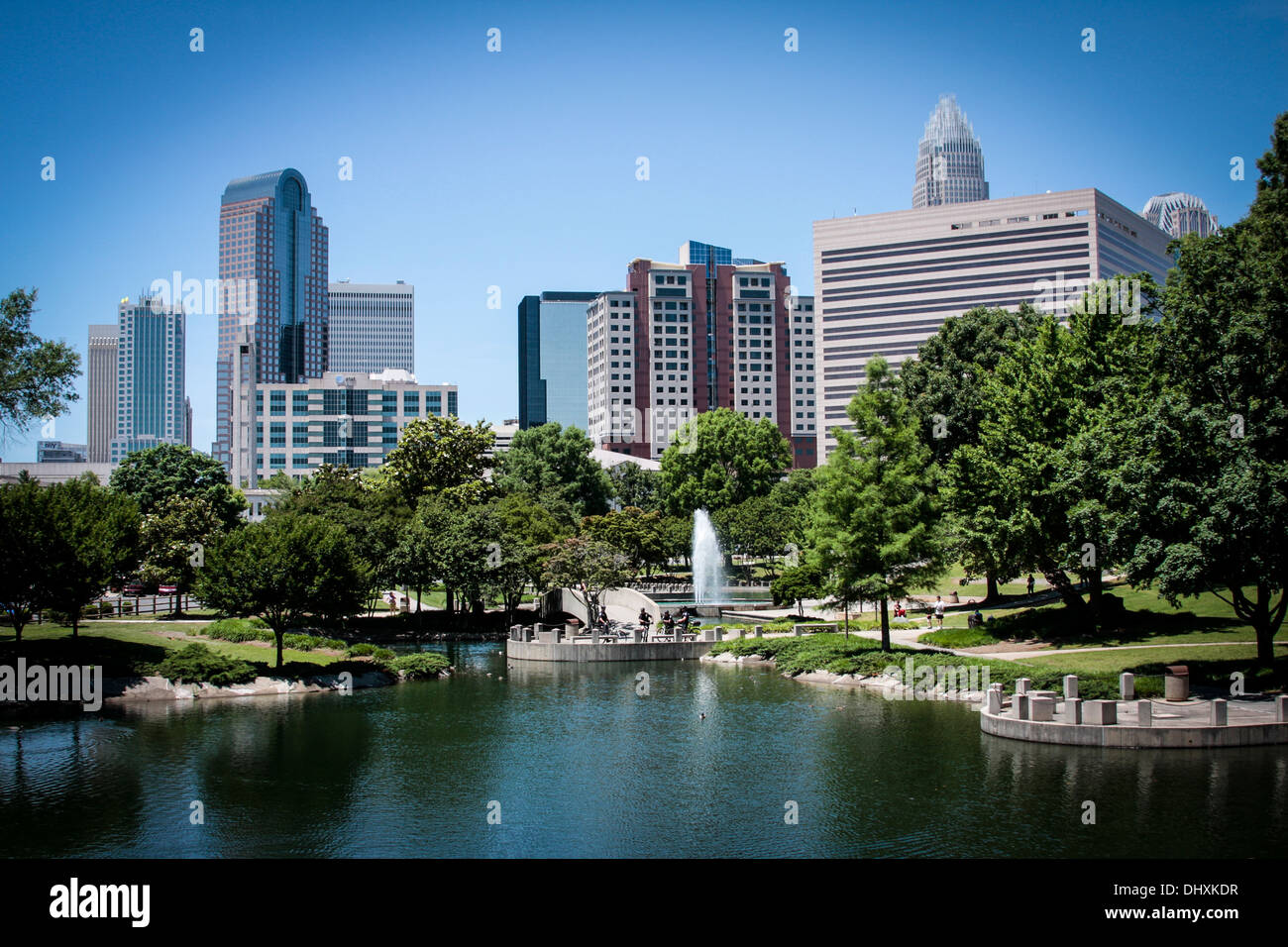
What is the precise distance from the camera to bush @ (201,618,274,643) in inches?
2076

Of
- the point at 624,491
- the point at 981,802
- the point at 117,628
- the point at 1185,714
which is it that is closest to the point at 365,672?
the point at 117,628

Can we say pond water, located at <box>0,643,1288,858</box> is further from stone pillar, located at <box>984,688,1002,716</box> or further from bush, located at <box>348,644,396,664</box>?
bush, located at <box>348,644,396,664</box>

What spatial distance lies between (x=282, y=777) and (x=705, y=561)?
6505 cm

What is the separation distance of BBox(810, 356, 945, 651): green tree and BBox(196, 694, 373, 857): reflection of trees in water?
21322 millimetres

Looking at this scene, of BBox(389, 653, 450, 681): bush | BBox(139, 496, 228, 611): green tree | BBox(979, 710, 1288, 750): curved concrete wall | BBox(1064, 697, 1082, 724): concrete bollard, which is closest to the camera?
BBox(979, 710, 1288, 750): curved concrete wall

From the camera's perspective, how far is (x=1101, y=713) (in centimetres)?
3022

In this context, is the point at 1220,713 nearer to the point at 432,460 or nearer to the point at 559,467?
the point at 432,460

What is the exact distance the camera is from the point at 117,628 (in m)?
52.5

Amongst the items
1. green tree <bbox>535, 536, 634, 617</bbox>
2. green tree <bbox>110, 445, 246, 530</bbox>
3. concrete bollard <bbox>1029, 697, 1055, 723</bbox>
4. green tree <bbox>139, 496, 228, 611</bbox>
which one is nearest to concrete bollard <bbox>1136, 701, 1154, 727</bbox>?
Answer: concrete bollard <bbox>1029, 697, 1055, 723</bbox>

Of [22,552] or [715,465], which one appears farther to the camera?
[715,465]

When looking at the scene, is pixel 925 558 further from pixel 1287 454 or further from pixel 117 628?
pixel 117 628

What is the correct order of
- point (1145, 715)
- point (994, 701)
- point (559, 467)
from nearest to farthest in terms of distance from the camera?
point (1145, 715) < point (994, 701) < point (559, 467)

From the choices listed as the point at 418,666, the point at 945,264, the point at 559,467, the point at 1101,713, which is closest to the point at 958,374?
the point at 1101,713
